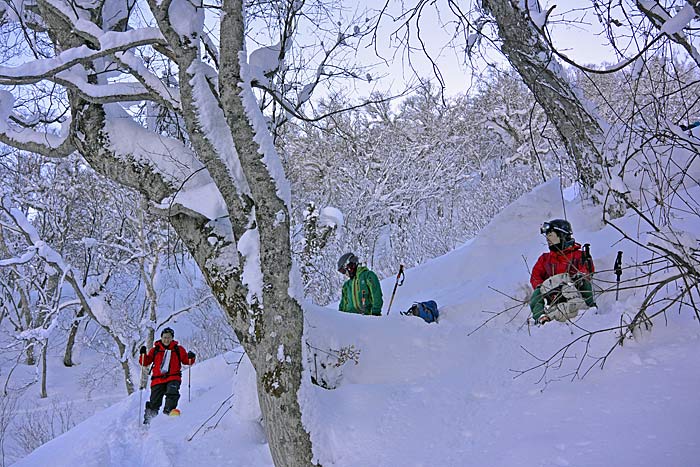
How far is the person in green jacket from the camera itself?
19.3 feet

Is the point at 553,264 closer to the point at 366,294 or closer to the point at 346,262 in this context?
the point at 366,294

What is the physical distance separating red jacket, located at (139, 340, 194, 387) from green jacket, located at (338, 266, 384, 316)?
2.57 meters

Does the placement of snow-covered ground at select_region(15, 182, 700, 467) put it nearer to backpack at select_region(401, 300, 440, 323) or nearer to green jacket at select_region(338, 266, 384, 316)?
backpack at select_region(401, 300, 440, 323)

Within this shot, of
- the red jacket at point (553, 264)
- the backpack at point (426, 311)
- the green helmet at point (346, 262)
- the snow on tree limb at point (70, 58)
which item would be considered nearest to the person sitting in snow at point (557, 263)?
the red jacket at point (553, 264)

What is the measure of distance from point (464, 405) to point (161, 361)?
15.3 ft

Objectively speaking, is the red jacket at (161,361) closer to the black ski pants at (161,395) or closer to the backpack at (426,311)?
the black ski pants at (161,395)

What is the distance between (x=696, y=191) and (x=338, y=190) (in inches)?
551

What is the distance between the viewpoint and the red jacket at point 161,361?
6777 mm

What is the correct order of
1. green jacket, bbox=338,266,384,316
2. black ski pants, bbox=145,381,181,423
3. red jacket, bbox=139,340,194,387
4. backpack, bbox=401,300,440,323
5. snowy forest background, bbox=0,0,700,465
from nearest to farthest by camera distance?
snowy forest background, bbox=0,0,700,465 < green jacket, bbox=338,266,384,316 < backpack, bbox=401,300,440,323 < black ski pants, bbox=145,381,181,423 < red jacket, bbox=139,340,194,387

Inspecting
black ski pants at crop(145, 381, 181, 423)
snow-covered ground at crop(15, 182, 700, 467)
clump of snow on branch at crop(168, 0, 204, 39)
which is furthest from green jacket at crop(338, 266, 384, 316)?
clump of snow on branch at crop(168, 0, 204, 39)

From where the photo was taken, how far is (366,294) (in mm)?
5930

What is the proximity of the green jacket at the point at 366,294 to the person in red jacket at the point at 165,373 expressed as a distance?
8.43 ft

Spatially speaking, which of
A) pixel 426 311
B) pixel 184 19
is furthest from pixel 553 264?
pixel 184 19

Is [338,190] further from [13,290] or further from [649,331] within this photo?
[649,331]
